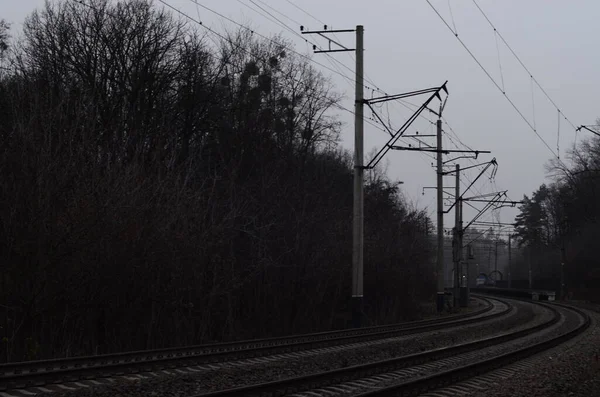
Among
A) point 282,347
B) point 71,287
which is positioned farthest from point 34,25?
point 282,347

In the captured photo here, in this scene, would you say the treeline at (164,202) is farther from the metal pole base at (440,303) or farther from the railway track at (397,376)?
the railway track at (397,376)

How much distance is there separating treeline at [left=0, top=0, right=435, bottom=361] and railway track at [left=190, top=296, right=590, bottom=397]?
6.44m

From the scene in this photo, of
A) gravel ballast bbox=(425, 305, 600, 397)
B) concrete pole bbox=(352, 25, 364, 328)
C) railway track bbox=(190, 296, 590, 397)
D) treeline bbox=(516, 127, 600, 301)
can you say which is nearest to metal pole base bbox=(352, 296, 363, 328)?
concrete pole bbox=(352, 25, 364, 328)

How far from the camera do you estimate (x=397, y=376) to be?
548 inches

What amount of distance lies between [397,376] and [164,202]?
8666mm

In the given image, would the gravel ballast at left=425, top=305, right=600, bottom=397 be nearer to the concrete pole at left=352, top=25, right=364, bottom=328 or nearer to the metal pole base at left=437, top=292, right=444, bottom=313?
the concrete pole at left=352, top=25, right=364, bottom=328

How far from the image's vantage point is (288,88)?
4069 cm

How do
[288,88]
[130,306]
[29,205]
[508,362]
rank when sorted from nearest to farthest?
[29,205]
[508,362]
[130,306]
[288,88]

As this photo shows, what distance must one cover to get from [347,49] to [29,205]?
44.5 feet

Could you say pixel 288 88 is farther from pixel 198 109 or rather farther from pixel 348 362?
pixel 348 362

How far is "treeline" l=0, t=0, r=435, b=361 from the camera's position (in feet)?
52.8

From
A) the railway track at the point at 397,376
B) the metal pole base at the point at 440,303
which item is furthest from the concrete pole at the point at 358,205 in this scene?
the metal pole base at the point at 440,303

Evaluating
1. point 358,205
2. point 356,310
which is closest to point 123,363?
point 356,310

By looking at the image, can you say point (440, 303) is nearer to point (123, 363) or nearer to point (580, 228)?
point (123, 363)
